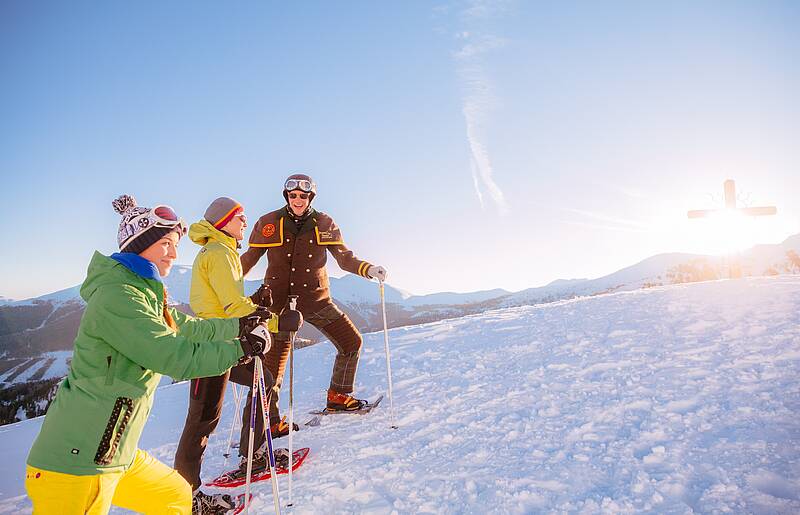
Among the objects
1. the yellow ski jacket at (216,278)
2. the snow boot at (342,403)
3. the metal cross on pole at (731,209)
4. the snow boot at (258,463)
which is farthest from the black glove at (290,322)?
the metal cross on pole at (731,209)

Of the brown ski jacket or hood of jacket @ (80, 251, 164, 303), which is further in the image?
the brown ski jacket

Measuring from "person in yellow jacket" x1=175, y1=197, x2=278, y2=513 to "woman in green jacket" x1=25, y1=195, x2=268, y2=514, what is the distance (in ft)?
3.30

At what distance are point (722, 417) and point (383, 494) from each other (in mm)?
3050

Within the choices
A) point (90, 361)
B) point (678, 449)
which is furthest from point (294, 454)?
point (678, 449)

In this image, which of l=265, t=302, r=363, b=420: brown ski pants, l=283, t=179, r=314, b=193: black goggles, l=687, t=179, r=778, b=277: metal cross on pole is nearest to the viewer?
l=283, t=179, r=314, b=193: black goggles

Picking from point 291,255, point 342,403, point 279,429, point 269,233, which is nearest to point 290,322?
point 291,255

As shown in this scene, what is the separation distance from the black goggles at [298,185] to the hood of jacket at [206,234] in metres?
1.37

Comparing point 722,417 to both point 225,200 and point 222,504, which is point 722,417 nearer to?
point 222,504

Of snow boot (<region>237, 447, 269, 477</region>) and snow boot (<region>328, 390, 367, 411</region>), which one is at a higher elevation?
snow boot (<region>328, 390, 367, 411</region>)

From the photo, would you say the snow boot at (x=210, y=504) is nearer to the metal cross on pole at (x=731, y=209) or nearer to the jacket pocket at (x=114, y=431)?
the jacket pocket at (x=114, y=431)

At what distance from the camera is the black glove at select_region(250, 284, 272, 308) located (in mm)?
3441

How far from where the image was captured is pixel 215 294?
374 cm

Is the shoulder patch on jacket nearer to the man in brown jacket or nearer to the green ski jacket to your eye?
the man in brown jacket

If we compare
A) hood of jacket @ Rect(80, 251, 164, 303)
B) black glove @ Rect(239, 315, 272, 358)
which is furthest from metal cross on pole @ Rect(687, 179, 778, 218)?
hood of jacket @ Rect(80, 251, 164, 303)
